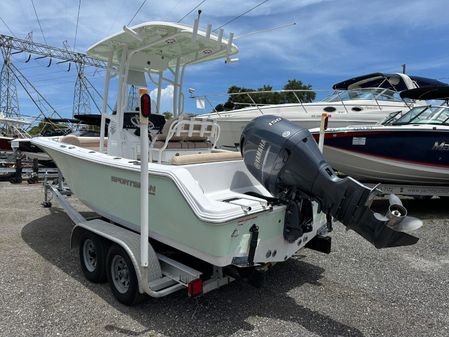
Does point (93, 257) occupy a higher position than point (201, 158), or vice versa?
point (201, 158)

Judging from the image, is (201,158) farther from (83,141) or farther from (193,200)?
(83,141)

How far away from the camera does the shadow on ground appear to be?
309 cm

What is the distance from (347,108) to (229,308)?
23.3ft

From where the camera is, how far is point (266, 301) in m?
3.61

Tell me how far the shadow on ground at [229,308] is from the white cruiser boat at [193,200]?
0.25 m

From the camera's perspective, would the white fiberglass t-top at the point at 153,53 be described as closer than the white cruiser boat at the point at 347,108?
Yes

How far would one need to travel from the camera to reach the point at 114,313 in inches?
130

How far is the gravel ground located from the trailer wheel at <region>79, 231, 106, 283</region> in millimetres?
102

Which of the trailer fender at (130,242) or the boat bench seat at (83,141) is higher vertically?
A: the boat bench seat at (83,141)

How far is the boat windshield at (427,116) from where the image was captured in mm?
7025

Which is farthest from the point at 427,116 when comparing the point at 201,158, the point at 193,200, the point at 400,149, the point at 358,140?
the point at 193,200

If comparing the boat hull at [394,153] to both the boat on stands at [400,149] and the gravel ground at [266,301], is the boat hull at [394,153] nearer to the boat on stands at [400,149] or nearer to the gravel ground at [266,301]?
the boat on stands at [400,149]

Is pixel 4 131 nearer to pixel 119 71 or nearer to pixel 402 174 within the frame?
pixel 119 71

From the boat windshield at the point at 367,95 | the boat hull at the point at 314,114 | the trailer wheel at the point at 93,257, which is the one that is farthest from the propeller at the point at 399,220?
the boat windshield at the point at 367,95
